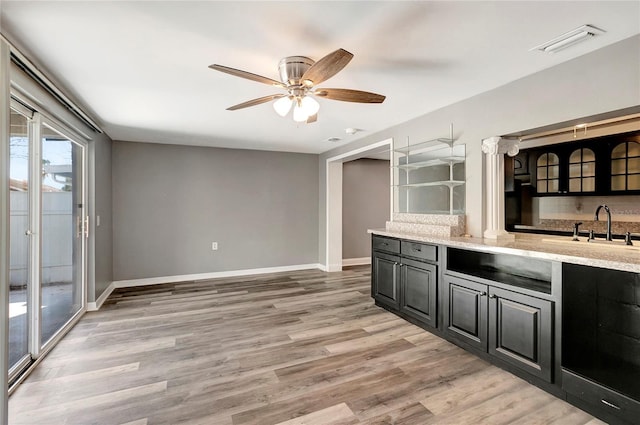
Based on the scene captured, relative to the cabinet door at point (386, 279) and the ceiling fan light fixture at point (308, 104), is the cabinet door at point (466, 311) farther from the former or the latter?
the ceiling fan light fixture at point (308, 104)

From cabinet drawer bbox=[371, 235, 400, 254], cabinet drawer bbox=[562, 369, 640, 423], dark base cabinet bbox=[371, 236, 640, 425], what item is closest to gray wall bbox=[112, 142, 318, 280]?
cabinet drawer bbox=[371, 235, 400, 254]

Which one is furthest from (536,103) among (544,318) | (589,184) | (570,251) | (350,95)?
(589,184)

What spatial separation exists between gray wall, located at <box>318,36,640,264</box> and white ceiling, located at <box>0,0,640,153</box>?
0.30 ft

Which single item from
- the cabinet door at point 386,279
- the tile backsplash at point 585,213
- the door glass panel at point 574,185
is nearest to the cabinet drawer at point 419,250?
the cabinet door at point 386,279

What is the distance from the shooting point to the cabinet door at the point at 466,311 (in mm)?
2492

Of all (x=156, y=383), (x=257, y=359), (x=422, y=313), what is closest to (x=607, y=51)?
(x=422, y=313)

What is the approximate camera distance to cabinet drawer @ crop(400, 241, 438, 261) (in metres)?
2.97

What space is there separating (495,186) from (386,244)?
1317 mm

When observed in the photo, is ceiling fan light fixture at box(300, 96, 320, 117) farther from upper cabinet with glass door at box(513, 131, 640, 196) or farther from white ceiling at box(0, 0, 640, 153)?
upper cabinet with glass door at box(513, 131, 640, 196)

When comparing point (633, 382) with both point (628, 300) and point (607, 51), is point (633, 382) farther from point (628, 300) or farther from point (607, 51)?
point (607, 51)

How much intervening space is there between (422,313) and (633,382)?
5.17 ft

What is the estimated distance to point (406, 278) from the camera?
3314 millimetres

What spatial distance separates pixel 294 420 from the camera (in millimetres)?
1788

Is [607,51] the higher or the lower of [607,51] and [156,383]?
the higher
